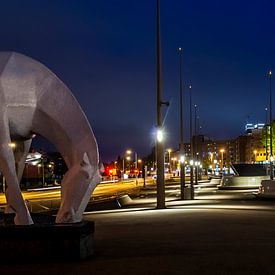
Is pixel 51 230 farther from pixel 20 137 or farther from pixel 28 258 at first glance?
pixel 20 137

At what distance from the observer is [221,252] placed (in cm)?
1041

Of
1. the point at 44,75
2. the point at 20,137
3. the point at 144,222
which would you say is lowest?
the point at 144,222

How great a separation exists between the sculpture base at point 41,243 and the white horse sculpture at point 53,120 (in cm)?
93

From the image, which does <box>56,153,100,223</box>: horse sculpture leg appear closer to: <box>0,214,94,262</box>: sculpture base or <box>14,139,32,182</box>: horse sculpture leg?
<box>0,214,94,262</box>: sculpture base

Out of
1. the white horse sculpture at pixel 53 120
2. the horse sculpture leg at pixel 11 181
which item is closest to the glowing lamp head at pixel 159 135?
the white horse sculpture at pixel 53 120

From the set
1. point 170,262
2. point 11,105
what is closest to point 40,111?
point 11,105

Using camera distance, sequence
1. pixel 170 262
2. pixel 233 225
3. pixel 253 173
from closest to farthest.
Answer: pixel 170 262
pixel 233 225
pixel 253 173

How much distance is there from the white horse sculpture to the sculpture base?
93cm

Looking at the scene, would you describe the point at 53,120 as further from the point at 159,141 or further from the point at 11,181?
the point at 159,141

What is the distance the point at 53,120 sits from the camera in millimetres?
11125

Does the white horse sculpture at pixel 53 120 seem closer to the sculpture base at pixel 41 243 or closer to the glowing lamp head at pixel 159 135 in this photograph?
the sculpture base at pixel 41 243

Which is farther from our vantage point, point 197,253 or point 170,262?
point 197,253

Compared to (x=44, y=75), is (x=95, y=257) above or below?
below

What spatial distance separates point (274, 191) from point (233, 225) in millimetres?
14915
